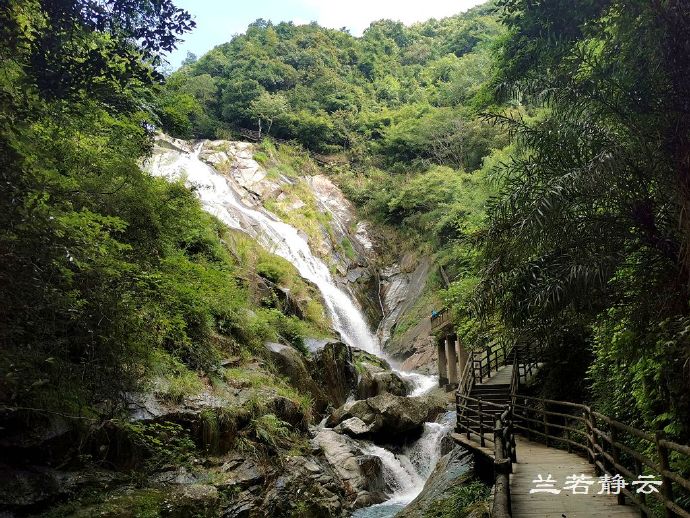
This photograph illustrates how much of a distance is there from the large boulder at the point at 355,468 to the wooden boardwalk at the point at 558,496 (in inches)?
141

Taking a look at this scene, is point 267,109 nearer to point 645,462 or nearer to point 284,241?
point 284,241

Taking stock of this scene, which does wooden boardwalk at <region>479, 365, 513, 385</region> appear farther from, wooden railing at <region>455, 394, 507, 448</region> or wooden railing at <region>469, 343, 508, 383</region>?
wooden railing at <region>455, 394, 507, 448</region>

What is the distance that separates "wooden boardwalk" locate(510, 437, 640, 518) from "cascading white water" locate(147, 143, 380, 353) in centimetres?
1559

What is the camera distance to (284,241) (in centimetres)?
2709

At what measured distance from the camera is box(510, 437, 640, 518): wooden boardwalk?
5.69 metres

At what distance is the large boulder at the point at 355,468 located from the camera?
10.4 meters

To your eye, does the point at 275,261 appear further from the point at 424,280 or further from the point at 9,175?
the point at 9,175

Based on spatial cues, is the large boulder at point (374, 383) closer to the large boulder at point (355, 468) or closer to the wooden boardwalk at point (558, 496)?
the large boulder at point (355, 468)

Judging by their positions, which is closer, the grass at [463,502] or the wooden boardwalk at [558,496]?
the wooden boardwalk at [558,496]

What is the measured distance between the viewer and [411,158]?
41938mm

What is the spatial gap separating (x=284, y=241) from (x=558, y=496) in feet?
72.4

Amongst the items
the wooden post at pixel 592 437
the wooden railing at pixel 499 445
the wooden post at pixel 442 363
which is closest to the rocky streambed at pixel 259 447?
the wooden post at pixel 442 363

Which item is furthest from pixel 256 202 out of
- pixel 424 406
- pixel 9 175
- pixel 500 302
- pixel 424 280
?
pixel 9 175

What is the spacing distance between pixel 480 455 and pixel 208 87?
1672 inches
